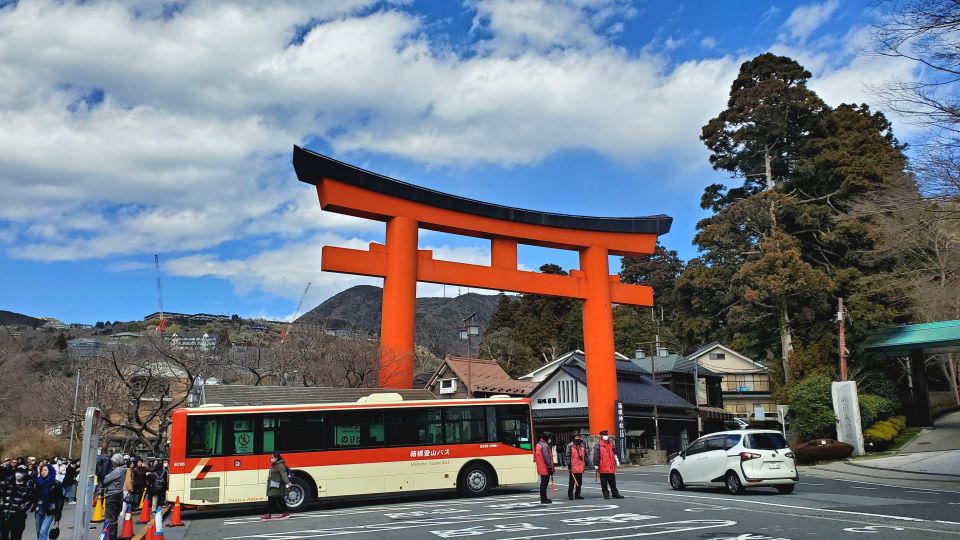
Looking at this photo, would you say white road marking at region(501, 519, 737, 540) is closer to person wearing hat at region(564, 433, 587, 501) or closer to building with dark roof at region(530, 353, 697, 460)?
person wearing hat at region(564, 433, 587, 501)

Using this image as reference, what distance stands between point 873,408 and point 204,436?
1184 inches

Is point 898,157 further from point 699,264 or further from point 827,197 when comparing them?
point 699,264

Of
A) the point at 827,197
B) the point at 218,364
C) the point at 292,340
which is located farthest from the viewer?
the point at 827,197

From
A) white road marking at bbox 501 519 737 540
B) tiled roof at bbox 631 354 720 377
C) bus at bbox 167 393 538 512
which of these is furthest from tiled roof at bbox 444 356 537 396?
white road marking at bbox 501 519 737 540

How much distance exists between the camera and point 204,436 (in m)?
16.6

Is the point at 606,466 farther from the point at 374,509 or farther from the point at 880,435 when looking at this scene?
the point at 880,435

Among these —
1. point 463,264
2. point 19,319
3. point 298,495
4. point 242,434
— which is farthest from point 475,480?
point 19,319

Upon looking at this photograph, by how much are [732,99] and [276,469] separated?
37.5 meters

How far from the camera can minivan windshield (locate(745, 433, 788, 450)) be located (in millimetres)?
16078

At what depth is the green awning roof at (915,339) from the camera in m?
31.0

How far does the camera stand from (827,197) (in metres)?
38.4

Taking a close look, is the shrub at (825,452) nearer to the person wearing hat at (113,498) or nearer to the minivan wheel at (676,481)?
the minivan wheel at (676,481)

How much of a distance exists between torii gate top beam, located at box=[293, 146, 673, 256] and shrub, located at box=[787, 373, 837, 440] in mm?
10281

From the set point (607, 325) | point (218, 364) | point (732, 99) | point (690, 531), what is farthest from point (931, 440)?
point (218, 364)
